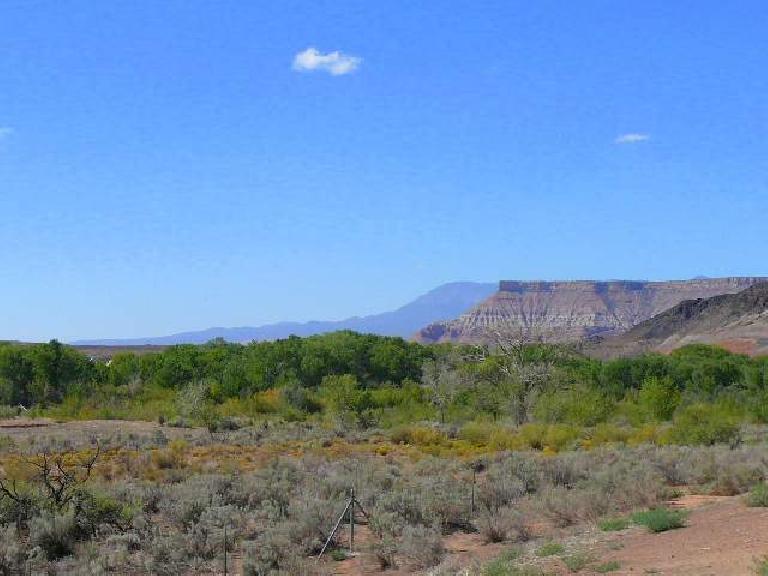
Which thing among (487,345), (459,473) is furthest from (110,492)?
(487,345)

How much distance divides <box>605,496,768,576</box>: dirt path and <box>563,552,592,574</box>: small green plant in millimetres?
336

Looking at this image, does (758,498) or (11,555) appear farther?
(758,498)

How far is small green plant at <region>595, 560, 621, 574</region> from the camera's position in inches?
434

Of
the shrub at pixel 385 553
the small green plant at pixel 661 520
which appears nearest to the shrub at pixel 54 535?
the shrub at pixel 385 553

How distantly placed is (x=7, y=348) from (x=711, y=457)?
47.0 meters

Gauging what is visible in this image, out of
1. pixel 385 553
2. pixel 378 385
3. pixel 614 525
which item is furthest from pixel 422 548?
pixel 378 385

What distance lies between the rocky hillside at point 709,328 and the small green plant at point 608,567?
90612 mm

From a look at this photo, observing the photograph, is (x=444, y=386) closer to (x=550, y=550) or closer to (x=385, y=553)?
(x=385, y=553)

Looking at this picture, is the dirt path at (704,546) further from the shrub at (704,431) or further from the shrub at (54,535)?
the shrub at (704,431)

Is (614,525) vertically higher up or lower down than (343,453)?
higher up

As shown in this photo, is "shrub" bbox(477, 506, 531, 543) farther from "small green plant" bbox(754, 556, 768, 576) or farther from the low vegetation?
"small green plant" bbox(754, 556, 768, 576)

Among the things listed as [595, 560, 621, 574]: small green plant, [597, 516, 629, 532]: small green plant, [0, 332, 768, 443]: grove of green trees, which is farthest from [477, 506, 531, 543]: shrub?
[0, 332, 768, 443]: grove of green trees

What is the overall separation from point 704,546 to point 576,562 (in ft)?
6.22

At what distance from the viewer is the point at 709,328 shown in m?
123
